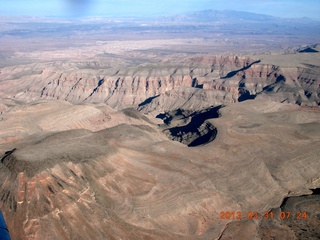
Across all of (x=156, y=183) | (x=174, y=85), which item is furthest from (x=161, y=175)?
(x=174, y=85)

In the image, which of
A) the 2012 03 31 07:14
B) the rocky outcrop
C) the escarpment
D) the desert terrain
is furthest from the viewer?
the escarpment

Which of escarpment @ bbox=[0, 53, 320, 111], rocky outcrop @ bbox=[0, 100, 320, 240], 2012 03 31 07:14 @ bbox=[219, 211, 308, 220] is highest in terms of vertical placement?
rocky outcrop @ bbox=[0, 100, 320, 240]

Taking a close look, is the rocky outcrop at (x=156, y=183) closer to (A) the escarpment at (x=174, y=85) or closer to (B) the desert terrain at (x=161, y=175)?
(B) the desert terrain at (x=161, y=175)

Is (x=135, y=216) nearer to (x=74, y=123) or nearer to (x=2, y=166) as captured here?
(x=2, y=166)

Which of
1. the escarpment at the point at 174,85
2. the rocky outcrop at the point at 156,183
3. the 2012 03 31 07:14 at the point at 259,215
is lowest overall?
the escarpment at the point at 174,85

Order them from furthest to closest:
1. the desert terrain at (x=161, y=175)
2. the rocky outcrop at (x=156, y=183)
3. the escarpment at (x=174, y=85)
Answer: the escarpment at (x=174, y=85)
the desert terrain at (x=161, y=175)
the rocky outcrop at (x=156, y=183)

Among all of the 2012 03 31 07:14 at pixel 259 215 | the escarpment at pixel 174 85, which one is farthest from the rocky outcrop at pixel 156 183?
the escarpment at pixel 174 85

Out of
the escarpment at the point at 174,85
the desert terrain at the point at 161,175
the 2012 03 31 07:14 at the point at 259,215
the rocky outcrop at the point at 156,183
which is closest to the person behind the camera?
the rocky outcrop at the point at 156,183

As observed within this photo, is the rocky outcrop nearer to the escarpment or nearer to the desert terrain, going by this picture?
the desert terrain

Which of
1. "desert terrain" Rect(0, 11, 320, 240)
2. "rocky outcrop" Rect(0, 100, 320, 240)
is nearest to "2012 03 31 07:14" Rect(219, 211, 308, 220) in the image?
"desert terrain" Rect(0, 11, 320, 240)
